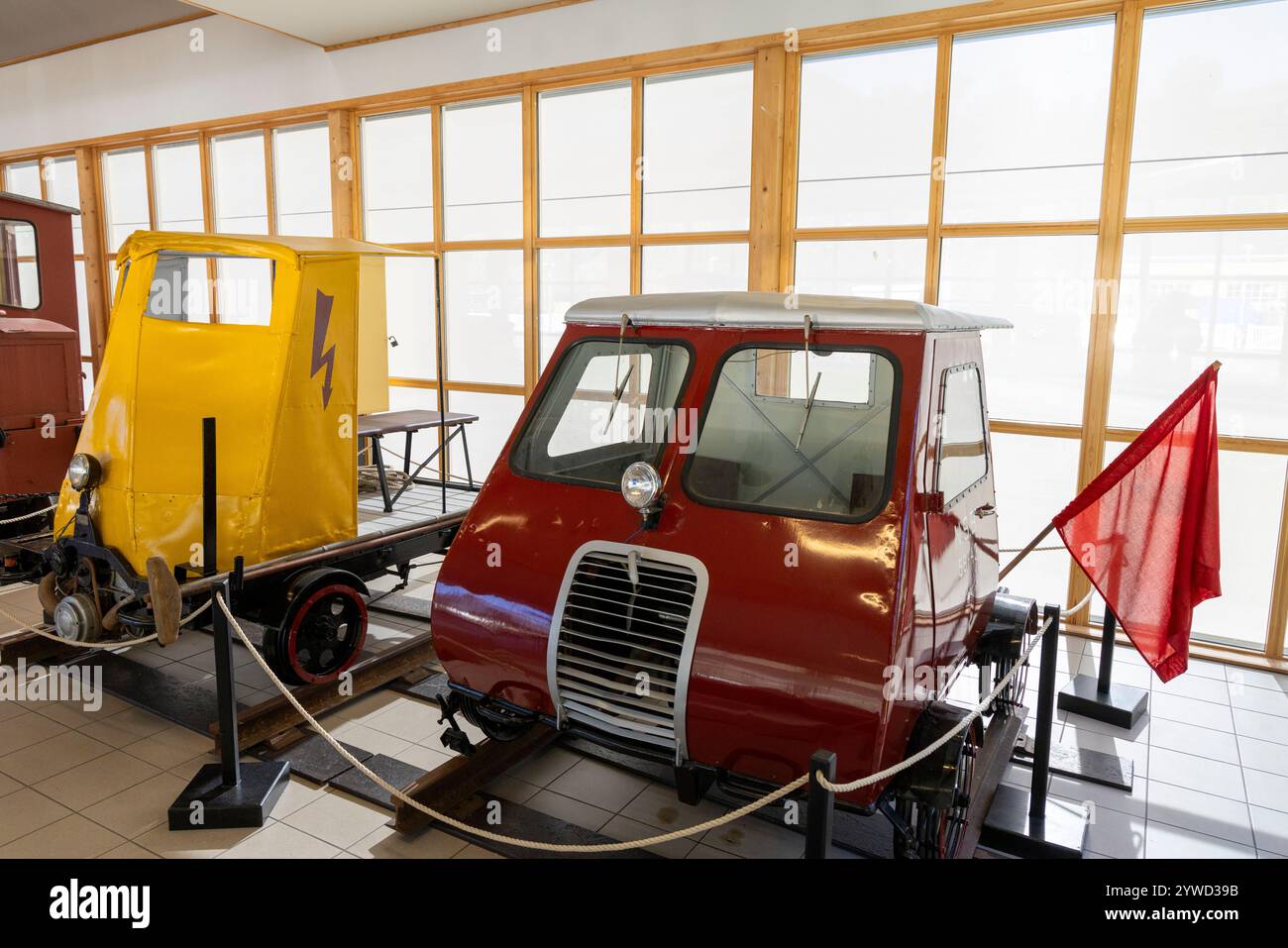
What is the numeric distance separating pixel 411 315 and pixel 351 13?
281 centimetres

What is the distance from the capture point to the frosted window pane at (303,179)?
9.58 m

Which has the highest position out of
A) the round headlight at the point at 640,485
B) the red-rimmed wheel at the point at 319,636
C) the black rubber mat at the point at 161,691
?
the round headlight at the point at 640,485

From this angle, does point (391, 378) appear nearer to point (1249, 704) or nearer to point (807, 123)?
point (807, 123)

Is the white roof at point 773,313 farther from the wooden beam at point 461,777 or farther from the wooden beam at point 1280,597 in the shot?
the wooden beam at point 1280,597

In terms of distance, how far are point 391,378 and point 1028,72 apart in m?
6.51

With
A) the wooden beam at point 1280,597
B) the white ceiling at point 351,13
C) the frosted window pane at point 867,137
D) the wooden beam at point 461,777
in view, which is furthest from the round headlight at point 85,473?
the wooden beam at point 1280,597

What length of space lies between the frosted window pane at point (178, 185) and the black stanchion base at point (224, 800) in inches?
339

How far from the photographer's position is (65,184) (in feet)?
39.2

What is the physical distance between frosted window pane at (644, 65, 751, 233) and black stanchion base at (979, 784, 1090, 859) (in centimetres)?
486

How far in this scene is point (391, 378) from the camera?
9.54 m

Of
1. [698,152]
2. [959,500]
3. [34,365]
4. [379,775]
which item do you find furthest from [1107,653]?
[34,365]

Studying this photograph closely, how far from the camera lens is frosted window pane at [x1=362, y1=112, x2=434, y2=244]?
29.1ft

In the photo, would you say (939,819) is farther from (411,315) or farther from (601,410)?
(411,315)

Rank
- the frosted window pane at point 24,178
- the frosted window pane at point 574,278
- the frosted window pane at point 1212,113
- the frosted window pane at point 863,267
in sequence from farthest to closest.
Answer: the frosted window pane at point 24,178 < the frosted window pane at point 574,278 < the frosted window pane at point 863,267 < the frosted window pane at point 1212,113
